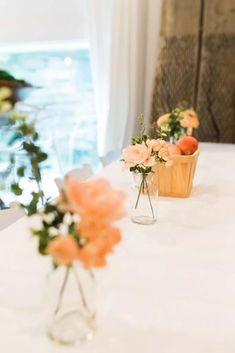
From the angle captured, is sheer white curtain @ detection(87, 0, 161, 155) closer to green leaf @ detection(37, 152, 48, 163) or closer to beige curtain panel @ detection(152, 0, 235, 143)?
beige curtain panel @ detection(152, 0, 235, 143)

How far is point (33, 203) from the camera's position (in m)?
0.76

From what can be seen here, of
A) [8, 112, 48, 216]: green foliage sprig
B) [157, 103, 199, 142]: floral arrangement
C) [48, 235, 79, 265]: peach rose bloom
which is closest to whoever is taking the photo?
[48, 235, 79, 265]: peach rose bloom

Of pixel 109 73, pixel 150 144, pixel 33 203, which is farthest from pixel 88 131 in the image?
pixel 33 203

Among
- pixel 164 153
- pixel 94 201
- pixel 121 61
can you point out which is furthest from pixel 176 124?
pixel 94 201

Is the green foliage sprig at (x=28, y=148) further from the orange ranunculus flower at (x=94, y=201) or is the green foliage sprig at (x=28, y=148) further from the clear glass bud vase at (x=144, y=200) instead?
the clear glass bud vase at (x=144, y=200)

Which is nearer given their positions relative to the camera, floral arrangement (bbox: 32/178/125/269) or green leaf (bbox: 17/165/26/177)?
floral arrangement (bbox: 32/178/125/269)

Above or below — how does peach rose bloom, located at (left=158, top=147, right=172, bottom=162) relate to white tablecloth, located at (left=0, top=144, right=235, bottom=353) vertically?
above

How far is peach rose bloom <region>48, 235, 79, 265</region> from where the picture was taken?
0.58 metres

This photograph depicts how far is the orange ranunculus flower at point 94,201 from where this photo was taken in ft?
1.97

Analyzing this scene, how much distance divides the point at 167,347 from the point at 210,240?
508 millimetres

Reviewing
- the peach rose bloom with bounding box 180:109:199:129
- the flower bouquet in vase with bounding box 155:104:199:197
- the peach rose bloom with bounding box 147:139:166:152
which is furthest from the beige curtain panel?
the peach rose bloom with bounding box 147:139:166:152

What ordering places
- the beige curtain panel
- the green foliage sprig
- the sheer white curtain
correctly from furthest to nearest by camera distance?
the sheer white curtain, the beige curtain panel, the green foliage sprig

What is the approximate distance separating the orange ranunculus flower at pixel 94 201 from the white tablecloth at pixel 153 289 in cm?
28

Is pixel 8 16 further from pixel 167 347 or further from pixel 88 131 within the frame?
pixel 167 347
